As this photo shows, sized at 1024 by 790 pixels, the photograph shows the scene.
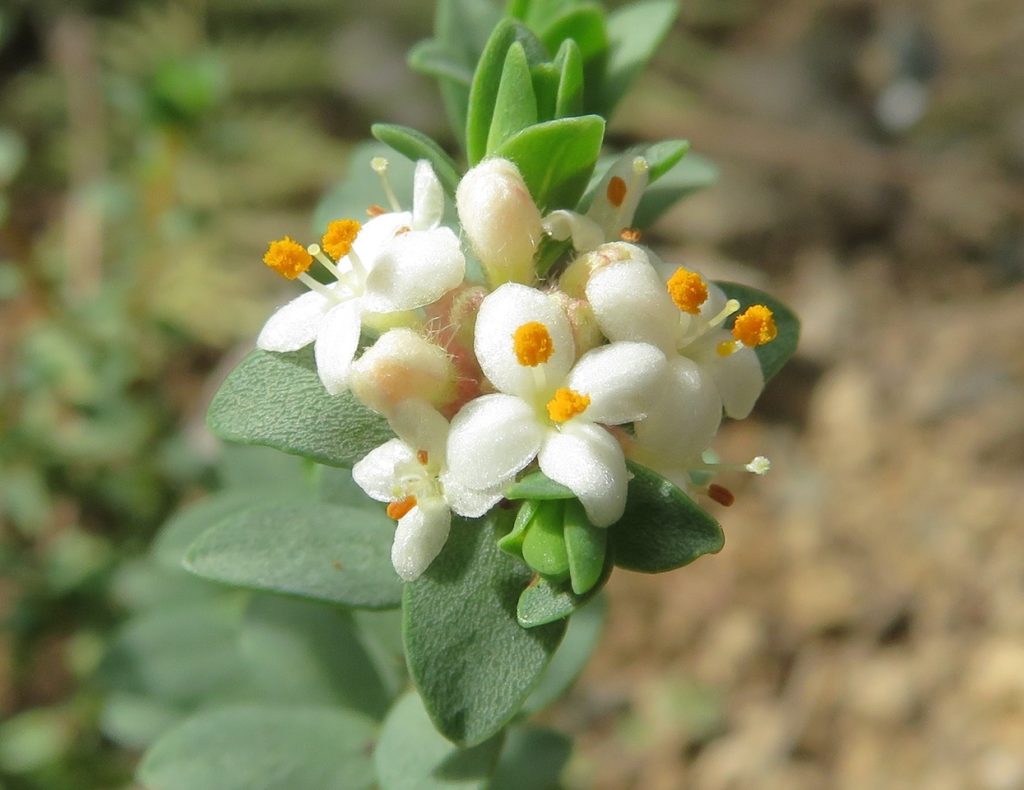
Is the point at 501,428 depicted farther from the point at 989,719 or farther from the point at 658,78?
the point at 658,78

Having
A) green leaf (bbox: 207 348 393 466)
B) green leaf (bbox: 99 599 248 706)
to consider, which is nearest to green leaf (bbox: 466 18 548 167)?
green leaf (bbox: 207 348 393 466)

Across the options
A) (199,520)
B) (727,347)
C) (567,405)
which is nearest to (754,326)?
(727,347)

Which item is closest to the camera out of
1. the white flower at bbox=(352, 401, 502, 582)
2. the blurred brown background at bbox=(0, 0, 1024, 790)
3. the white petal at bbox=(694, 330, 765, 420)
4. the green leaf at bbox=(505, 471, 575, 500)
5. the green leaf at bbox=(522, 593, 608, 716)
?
the green leaf at bbox=(505, 471, 575, 500)

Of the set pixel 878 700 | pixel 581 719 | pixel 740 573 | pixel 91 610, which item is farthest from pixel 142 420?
pixel 878 700

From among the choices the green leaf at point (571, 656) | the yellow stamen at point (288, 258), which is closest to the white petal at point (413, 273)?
the yellow stamen at point (288, 258)

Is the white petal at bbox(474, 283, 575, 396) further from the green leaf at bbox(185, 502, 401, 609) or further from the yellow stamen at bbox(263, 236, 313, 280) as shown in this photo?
the green leaf at bbox(185, 502, 401, 609)

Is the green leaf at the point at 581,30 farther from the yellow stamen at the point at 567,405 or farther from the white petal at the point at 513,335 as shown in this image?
the yellow stamen at the point at 567,405

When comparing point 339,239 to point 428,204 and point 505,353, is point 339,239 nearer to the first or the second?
point 428,204
